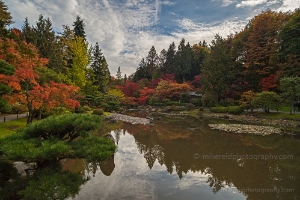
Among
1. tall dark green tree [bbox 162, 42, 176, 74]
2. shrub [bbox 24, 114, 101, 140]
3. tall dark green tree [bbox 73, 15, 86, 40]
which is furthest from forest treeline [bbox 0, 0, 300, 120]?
tall dark green tree [bbox 162, 42, 176, 74]

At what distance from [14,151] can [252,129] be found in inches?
619

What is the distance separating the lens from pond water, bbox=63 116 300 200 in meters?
5.45

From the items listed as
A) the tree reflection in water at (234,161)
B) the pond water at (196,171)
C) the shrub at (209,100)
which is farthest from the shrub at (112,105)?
the pond water at (196,171)

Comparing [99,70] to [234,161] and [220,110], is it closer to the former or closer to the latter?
[220,110]

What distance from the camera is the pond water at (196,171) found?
545 centimetres

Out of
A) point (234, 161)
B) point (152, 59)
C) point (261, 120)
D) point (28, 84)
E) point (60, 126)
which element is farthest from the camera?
point (152, 59)

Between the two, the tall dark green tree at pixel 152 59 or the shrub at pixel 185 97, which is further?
the tall dark green tree at pixel 152 59

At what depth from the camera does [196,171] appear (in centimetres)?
713

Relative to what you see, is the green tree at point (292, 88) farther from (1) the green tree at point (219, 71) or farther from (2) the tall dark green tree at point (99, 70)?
(2) the tall dark green tree at point (99, 70)

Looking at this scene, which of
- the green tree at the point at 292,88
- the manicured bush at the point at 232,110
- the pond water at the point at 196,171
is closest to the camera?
the pond water at the point at 196,171

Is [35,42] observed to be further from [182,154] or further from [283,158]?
[283,158]

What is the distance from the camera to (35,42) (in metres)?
16.9

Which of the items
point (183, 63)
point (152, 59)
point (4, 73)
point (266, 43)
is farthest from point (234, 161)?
point (152, 59)

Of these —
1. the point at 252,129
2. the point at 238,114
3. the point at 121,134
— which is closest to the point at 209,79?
the point at 238,114
